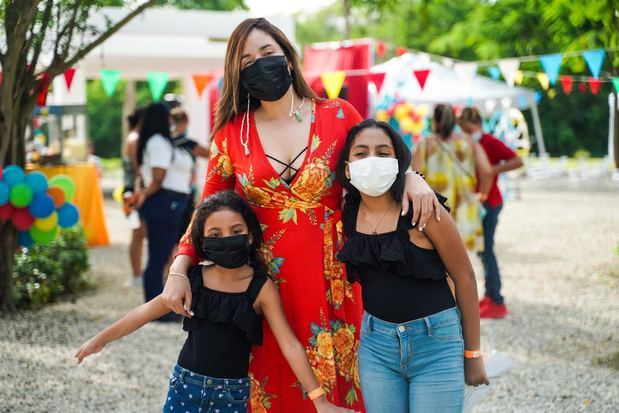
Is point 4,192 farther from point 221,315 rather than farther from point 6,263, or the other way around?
point 221,315

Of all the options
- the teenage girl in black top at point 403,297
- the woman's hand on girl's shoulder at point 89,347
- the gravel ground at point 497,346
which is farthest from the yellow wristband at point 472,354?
the gravel ground at point 497,346

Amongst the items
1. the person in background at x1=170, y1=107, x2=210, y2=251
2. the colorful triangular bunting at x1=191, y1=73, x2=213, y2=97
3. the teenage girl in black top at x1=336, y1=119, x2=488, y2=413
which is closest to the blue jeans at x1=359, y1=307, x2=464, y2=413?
the teenage girl in black top at x1=336, y1=119, x2=488, y2=413

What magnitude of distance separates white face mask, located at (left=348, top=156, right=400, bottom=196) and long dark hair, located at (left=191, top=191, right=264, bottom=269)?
0.42 meters

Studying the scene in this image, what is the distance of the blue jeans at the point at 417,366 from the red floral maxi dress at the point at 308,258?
0.95 feet

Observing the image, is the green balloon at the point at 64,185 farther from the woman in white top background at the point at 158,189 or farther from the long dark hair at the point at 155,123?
the long dark hair at the point at 155,123

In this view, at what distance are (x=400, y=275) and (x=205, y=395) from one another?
0.80 m

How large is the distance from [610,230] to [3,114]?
9.55 meters

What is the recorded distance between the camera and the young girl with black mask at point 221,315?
2666mm

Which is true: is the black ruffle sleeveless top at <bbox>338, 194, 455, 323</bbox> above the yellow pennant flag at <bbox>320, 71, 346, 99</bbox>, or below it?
below

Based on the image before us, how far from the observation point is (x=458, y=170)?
6.42 m

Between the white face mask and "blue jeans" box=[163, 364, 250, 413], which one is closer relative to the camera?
the white face mask

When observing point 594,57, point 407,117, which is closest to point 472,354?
point 594,57

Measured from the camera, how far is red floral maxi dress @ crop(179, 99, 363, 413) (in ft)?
8.93

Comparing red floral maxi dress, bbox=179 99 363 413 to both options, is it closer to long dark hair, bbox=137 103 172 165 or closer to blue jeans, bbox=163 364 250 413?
blue jeans, bbox=163 364 250 413
